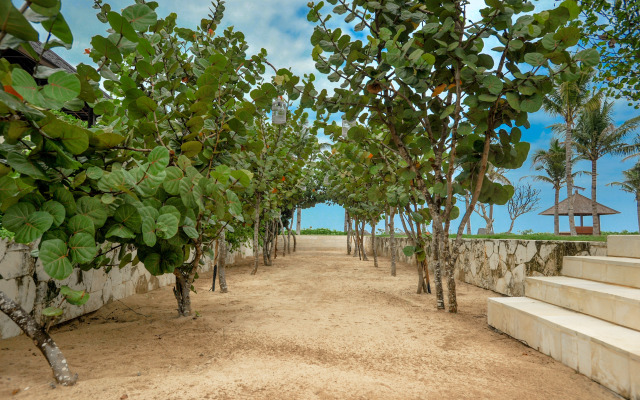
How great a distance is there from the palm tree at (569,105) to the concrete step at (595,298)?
16745mm

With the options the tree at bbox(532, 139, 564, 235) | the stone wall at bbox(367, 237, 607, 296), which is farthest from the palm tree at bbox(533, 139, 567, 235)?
the stone wall at bbox(367, 237, 607, 296)

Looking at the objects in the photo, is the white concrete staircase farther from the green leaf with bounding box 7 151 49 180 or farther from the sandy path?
the green leaf with bounding box 7 151 49 180

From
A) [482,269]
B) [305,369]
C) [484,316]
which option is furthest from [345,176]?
[305,369]

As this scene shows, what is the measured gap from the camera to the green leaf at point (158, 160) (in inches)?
71.2

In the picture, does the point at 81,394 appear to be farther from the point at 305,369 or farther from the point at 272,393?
the point at 305,369

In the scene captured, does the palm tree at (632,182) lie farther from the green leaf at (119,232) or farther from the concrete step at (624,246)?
the green leaf at (119,232)

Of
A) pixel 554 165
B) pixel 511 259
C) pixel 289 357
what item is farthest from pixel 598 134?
pixel 289 357

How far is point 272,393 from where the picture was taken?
1826 millimetres

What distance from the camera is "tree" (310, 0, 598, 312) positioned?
297cm

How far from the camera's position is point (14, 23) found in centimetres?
119

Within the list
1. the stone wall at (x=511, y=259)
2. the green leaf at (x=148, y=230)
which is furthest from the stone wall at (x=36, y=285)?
the stone wall at (x=511, y=259)

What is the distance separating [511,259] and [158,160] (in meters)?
5.10

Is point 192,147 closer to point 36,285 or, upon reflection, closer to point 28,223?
point 28,223

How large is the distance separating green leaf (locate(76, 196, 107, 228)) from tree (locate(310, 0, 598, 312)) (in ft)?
8.08
